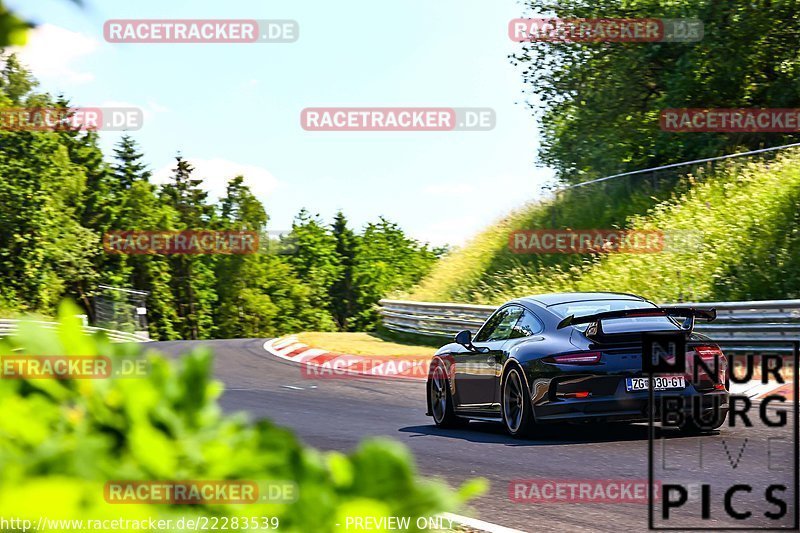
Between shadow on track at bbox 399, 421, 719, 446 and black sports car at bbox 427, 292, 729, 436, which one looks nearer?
black sports car at bbox 427, 292, 729, 436

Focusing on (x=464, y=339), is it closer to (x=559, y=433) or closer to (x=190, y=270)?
(x=559, y=433)

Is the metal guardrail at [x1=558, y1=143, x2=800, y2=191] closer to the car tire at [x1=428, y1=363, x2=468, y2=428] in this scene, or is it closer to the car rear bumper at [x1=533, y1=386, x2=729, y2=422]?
the car tire at [x1=428, y1=363, x2=468, y2=428]

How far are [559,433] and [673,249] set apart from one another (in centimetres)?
1443

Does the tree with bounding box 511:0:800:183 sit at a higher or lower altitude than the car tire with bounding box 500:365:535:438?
higher

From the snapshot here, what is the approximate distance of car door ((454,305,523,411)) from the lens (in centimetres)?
1048

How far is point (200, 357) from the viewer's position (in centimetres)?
172

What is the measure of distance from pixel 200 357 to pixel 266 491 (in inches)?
9.6

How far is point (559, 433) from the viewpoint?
404 inches

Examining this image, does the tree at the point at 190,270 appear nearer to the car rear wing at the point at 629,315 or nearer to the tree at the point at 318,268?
the tree at the point at 318,268

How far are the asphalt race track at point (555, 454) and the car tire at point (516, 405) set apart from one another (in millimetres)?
142

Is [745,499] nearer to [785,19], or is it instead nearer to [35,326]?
[35,326]

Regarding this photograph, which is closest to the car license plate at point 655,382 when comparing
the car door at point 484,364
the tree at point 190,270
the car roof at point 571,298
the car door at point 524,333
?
the car door at point 524,333

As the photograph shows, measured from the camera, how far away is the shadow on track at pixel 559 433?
381 inches

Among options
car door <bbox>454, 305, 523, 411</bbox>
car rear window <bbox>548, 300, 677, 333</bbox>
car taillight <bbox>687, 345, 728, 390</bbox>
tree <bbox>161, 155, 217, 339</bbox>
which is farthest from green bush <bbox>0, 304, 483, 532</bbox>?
tree <bbox>161, 155, 217, 339</bbox>
